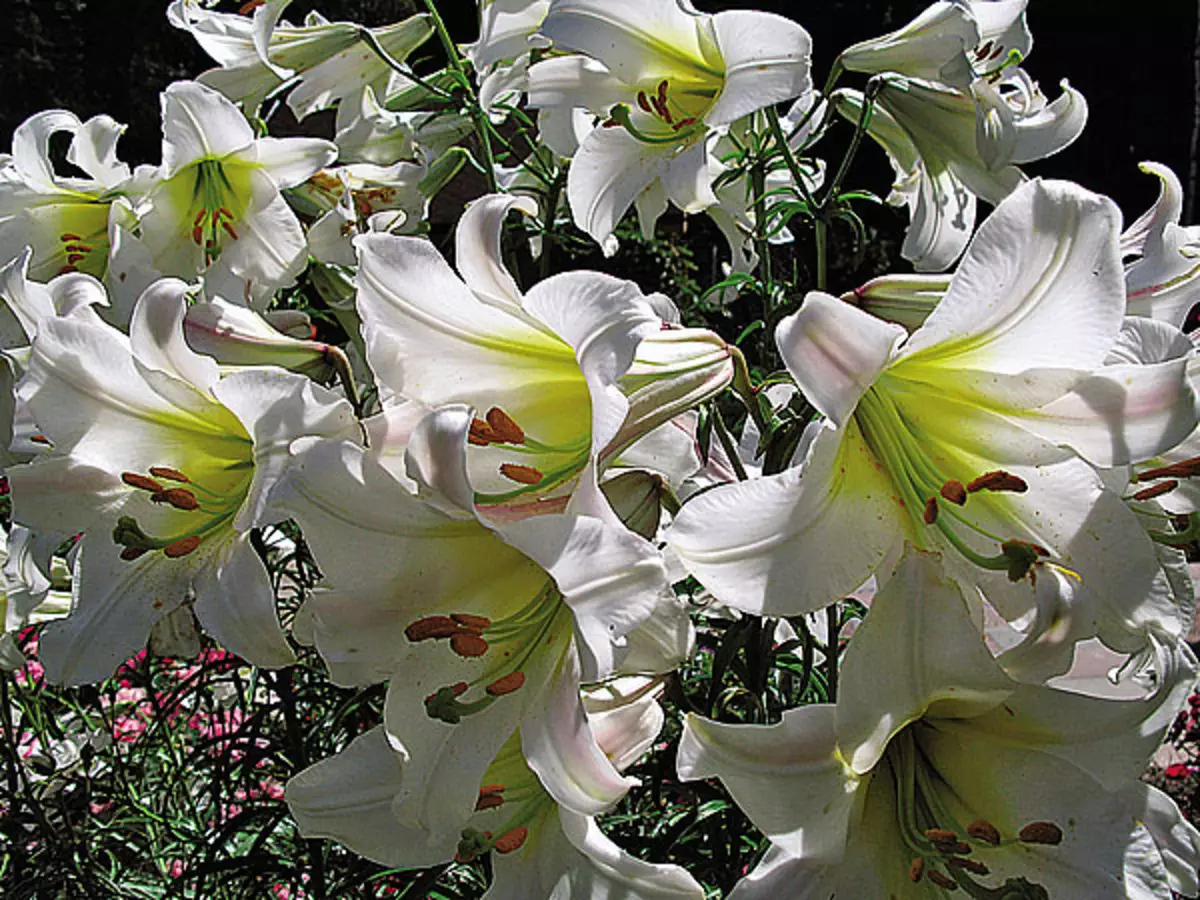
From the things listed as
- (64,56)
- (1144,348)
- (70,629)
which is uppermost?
(1144,348)

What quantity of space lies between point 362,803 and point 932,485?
413 mm

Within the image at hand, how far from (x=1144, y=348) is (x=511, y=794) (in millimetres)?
499

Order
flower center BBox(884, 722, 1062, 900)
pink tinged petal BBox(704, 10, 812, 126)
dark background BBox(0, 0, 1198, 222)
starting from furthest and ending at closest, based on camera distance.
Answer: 1. dark background BBox(0, 0, 1198, 222)
2. pink tinged petal BBox(704, 10, 812, 126)
3. flower center BBox(884, 722, 1062, 900)

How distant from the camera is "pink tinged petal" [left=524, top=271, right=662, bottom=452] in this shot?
0.65m

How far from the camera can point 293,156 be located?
1263 millimetres

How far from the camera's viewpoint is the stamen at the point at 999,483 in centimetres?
72

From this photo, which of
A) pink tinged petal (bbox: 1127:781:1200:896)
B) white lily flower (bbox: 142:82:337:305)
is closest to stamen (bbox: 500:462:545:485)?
pink tinged petal (bbox: 1127:781:1200:896)

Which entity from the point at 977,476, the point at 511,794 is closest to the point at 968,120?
the point at 977,476

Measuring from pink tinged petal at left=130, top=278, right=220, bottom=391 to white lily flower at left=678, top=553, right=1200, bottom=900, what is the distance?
0.41 metres

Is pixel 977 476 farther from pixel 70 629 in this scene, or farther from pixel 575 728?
pixel 70 629

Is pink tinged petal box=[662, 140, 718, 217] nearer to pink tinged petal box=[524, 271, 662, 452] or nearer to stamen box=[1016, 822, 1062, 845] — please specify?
pink tinged petal box=[524, 271, 662, 452]

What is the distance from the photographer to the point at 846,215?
134 cm

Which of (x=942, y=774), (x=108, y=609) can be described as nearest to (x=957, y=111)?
(x=942, y=774)

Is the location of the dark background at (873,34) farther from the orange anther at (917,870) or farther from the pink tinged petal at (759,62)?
the orange anther at (917,870)
